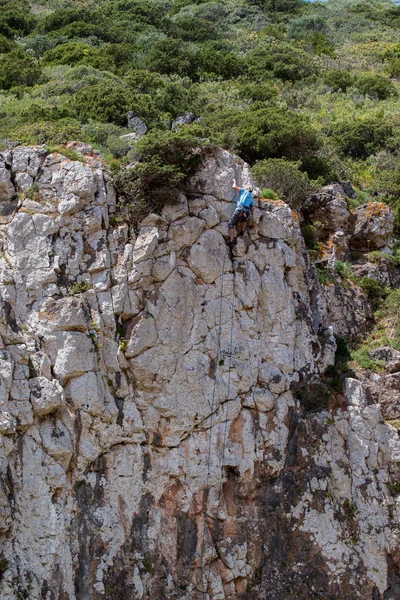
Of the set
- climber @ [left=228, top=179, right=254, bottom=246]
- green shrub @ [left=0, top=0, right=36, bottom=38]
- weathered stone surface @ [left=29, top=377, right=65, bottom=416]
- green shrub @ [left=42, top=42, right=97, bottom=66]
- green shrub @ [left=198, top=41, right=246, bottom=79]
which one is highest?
climber @ [left=228, top=179, right=254, bottom=246]

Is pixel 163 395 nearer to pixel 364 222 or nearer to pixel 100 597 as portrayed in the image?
pixel 100 597

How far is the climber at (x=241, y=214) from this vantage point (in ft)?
56.1

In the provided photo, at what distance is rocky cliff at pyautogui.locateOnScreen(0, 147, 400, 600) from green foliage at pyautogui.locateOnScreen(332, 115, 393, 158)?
12.7 metres

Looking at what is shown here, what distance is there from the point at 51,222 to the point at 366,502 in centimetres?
975

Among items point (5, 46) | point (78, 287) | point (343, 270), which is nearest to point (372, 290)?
point (343, 270)

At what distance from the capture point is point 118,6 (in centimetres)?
4819

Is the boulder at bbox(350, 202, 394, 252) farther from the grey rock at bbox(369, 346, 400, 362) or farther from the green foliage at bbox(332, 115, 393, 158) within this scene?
the green foliage at bbox(332, 115, 393, 158)

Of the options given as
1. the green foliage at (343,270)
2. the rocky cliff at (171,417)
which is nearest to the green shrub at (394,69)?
the green foliage at (343,270)

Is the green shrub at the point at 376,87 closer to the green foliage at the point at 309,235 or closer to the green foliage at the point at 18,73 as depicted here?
the green foliage at the point at 18,73

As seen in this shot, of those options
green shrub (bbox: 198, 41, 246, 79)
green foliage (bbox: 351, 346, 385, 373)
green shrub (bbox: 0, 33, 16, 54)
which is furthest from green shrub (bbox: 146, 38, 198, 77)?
green foliage (bbox: 351, 346, 385, 373)

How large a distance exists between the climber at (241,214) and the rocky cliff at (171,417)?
302 mm

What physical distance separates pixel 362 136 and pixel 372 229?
8360 mm

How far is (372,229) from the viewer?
22.8 meters

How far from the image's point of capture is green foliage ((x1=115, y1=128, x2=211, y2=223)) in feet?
55.9
